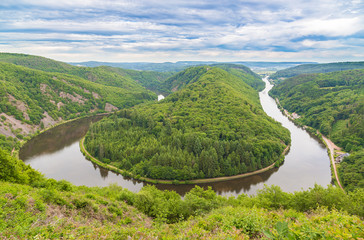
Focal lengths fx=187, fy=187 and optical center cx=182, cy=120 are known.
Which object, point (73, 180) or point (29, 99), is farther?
point (29, 99)

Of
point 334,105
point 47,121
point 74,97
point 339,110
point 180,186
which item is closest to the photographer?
point 180,186

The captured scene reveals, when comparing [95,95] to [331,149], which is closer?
[331,149]

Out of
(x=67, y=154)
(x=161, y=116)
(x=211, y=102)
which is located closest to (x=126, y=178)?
(x=67, y=154)

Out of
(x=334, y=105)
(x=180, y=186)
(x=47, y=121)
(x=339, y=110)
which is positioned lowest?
(x=47, y=121)

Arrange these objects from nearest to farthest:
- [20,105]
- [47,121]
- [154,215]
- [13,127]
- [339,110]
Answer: [154,215] → [13,127] → [20,105] → [339,110] → [47,121]

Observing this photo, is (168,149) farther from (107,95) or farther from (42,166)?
(107,95)

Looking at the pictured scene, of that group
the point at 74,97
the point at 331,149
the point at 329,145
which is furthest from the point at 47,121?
the point at 329,145

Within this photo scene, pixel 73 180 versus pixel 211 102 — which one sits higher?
pixel 211 102

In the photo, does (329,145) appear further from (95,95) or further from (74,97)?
(74,97)
